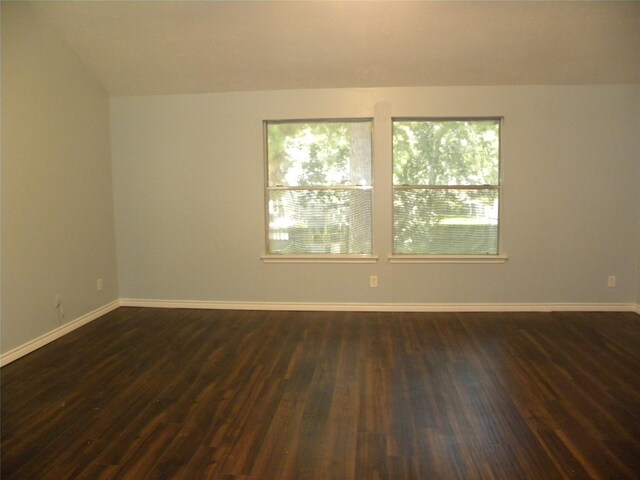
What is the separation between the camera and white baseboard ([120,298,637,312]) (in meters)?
4.50

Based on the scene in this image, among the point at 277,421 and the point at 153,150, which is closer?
the point at 277,421

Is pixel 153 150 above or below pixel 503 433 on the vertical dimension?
above

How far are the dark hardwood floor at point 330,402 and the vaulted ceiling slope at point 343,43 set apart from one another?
2.44 m

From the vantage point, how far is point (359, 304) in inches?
183

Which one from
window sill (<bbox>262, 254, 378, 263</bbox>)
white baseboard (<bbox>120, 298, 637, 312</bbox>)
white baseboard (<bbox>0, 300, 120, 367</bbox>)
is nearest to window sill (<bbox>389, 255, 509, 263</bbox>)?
window sill (<bbox>262, 254, 378, 263</bbox>)

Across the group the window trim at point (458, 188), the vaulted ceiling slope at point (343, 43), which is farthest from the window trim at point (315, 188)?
the vaulted ceiling slope at point (343, 43)

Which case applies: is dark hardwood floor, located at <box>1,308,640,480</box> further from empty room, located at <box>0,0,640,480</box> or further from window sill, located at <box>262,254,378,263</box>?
window sill, located at <box>262,254,378,263</box>

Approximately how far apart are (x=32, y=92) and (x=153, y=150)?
129 centimetres

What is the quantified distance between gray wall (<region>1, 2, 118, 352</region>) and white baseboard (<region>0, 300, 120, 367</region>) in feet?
0.15

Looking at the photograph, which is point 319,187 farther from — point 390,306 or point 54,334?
point 54,334

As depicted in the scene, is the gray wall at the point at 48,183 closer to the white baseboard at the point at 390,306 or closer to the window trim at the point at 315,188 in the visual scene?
the white baseboard at the point at 390,306

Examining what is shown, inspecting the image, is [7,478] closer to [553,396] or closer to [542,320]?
[553,396]

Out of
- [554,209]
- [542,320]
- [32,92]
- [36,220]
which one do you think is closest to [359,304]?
[542,320]

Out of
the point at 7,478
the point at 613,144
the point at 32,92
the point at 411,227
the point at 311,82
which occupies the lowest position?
the point at 7,478
